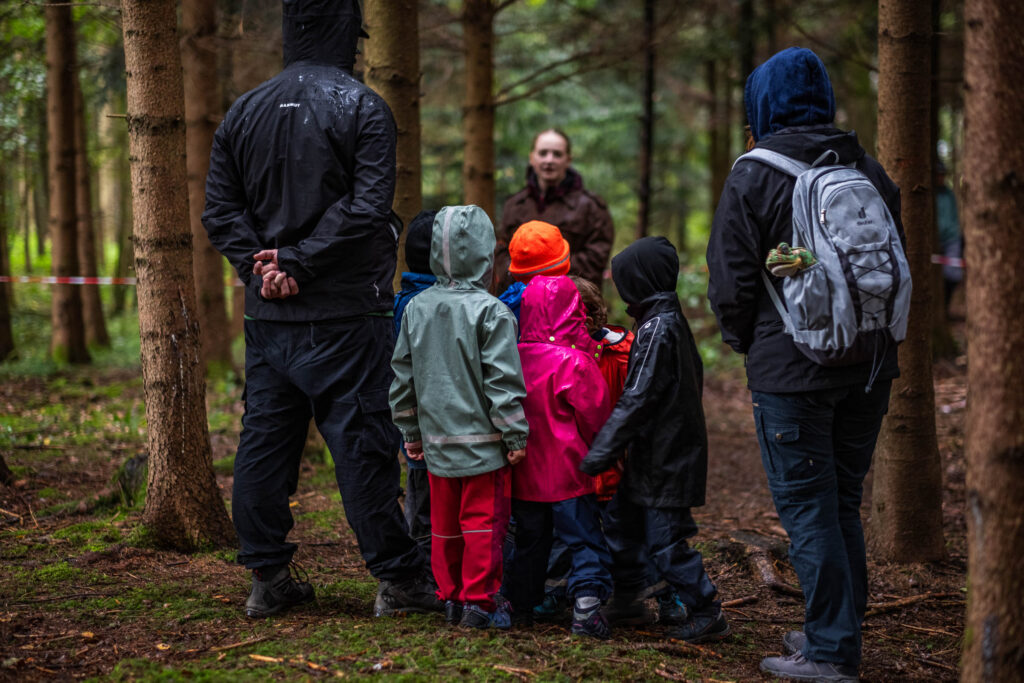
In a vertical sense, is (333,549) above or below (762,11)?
below

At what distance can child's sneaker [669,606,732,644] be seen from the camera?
3.73 meters

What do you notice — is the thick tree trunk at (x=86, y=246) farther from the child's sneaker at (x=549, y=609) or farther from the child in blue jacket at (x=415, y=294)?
the child's sneaker at (x=549, y=609)

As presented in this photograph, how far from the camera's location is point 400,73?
589 centimetres

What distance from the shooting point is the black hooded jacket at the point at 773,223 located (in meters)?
3.23

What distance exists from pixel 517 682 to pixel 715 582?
2.32m

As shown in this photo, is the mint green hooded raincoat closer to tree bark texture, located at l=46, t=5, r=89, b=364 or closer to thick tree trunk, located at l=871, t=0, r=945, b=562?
thick tree trunk, located at l=871, t=0, r=945, b=562

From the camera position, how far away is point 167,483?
453 centimetres

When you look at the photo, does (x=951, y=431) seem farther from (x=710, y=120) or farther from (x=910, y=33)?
(x=710, y=120)

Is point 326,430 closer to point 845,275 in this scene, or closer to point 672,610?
point 672,610

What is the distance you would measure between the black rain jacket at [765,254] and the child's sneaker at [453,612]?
160 centimetres

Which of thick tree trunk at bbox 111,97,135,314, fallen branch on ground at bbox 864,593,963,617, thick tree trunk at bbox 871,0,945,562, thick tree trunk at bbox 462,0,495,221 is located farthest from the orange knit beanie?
thick tree trunk at bbox 111,97,135,314

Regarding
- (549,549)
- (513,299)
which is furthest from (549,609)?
(513,299)

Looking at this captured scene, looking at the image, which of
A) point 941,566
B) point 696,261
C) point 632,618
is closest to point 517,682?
point 632,618

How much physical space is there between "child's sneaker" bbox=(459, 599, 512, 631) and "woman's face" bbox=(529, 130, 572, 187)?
405 cm
